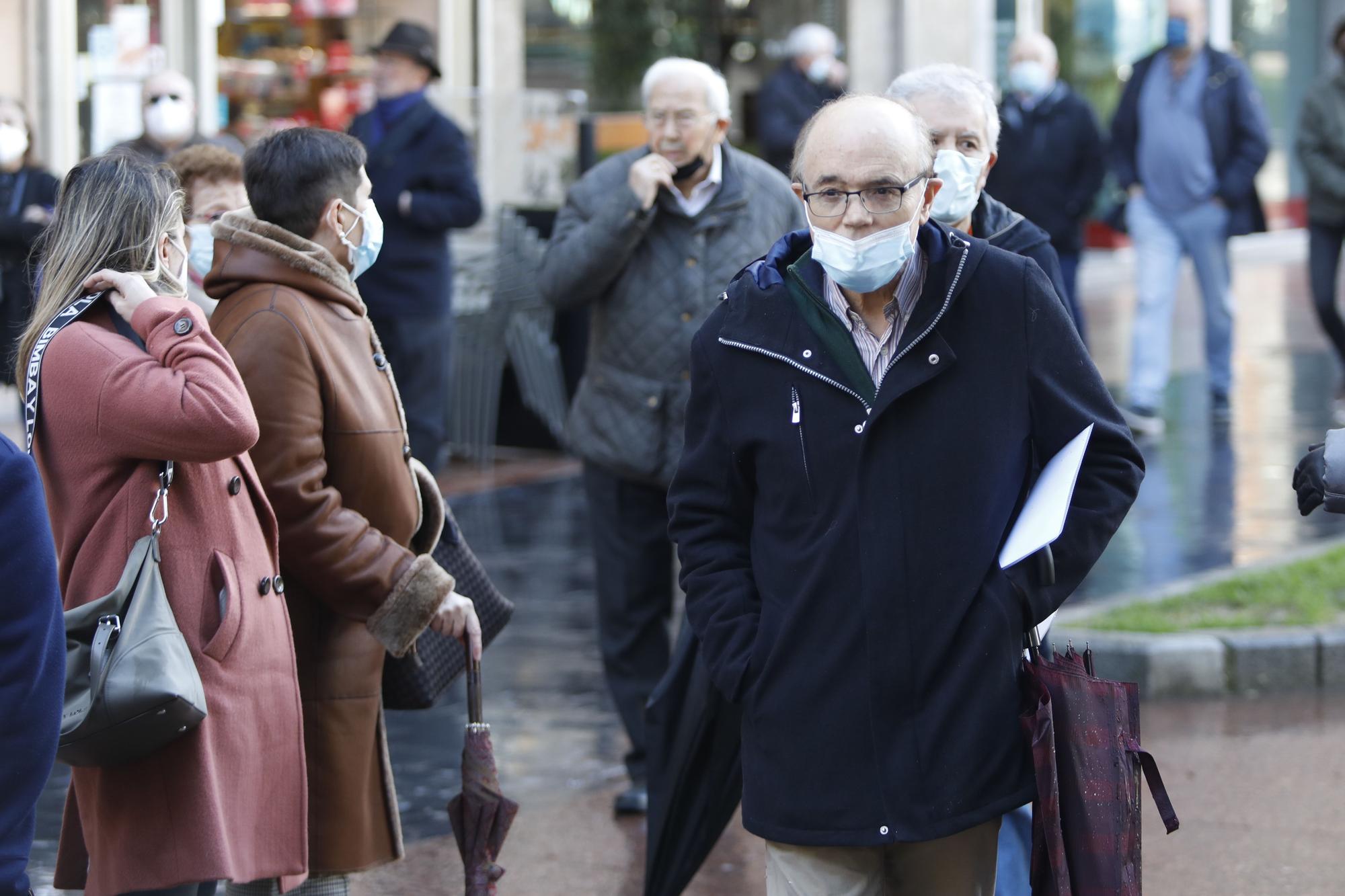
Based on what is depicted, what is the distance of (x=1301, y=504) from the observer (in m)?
3.58

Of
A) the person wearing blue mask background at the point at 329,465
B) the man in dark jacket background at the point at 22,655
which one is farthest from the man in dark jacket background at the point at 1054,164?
the man in dark jacket background at the point at 22,655

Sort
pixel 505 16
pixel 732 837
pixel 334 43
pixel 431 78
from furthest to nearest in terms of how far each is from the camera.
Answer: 1. pixel 505 16
2. pixel 334 43
3. pixel 431 78
4. pixel 732 837

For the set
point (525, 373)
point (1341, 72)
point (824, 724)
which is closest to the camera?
point (824, 724)

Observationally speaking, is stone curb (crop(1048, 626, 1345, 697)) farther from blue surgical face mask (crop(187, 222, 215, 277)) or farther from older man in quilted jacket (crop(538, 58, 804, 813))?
blue surgical face mask (crop(187, 222, 215, 277))

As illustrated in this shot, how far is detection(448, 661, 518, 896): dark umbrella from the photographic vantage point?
3889 millimetres

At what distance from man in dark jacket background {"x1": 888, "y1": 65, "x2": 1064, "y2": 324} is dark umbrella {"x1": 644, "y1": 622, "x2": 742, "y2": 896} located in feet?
3.57

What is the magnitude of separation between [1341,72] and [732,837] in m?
7.94

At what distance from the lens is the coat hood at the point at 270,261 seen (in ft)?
12.9

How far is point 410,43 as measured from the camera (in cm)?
872

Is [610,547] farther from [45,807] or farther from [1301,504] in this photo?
[1301,504]

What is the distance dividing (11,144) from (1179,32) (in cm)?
639

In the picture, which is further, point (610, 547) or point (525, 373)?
point (525, 373)

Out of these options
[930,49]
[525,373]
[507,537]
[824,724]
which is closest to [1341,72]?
[525,373]

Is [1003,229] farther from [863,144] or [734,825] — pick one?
[734,825]
